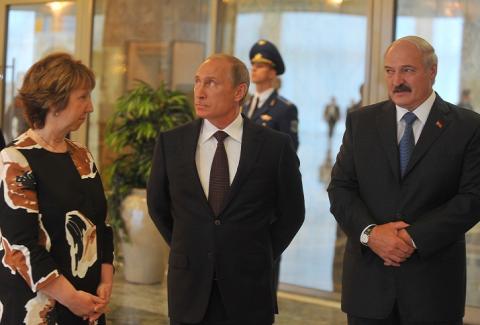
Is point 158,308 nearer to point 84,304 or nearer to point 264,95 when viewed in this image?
point 264,95

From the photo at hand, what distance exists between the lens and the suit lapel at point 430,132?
261 cm

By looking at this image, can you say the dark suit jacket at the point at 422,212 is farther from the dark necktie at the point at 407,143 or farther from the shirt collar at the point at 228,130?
the shirt collar at the point at 228,130

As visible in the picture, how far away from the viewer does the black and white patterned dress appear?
217 centimetres

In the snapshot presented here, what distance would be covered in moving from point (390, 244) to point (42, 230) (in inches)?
47.0

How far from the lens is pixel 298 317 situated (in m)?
4.85

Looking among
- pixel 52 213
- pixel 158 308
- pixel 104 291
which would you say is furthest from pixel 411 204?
pixel 158 308

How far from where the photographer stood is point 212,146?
108 inches

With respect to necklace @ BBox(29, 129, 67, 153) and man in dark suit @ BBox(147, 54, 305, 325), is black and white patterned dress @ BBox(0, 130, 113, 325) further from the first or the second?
man in dark suit @ BBox(147, 54, 305, 325)

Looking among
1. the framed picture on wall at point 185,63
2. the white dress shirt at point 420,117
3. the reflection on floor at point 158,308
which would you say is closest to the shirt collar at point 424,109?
the white dress shirt at point 420,117

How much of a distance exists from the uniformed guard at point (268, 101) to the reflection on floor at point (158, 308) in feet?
3.85

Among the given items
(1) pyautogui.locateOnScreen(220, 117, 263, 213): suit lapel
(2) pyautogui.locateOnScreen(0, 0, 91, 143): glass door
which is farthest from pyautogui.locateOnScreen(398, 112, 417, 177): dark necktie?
(2) pyautogui.locateOnScreen(0, 0, 91, 143): glass door

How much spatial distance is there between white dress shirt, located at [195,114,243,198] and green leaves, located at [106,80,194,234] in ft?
9.41

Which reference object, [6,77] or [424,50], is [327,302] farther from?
[6,77]

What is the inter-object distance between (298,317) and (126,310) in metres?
1.18
